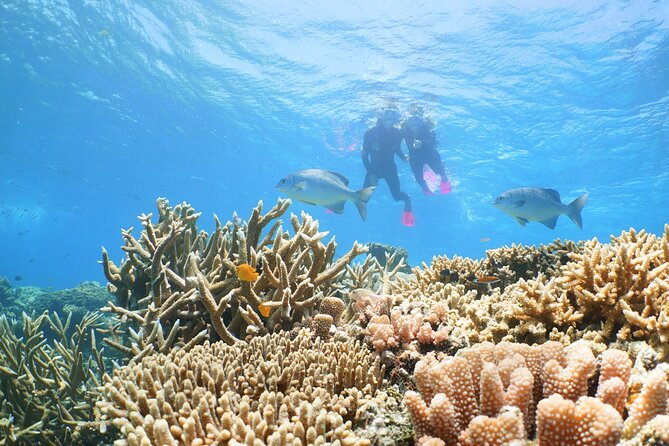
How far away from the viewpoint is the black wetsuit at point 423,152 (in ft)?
47.6

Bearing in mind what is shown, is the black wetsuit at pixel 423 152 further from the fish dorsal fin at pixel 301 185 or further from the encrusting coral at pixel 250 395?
the encrusting coral at pixel 250 395

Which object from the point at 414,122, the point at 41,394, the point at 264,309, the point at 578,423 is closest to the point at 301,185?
the point at 264,309

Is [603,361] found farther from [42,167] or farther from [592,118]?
[42,167]

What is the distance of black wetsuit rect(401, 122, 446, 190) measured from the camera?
14500 millimetres

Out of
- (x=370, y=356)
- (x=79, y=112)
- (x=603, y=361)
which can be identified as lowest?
(x=603, y=361)

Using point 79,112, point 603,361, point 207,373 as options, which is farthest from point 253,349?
point 79,112

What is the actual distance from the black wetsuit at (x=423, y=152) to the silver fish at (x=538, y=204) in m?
8.03

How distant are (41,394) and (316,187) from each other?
14.1 feet

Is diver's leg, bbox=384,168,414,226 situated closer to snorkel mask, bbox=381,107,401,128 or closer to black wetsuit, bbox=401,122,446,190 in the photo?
black wetsuit, bbox=401,122,446,190

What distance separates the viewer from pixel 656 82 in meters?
18.5

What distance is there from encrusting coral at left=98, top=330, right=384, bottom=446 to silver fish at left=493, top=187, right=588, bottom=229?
4.80 metres

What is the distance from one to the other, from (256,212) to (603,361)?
3.15 meters

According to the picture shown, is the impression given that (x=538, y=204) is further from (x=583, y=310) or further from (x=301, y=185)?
(x=301, y=185)

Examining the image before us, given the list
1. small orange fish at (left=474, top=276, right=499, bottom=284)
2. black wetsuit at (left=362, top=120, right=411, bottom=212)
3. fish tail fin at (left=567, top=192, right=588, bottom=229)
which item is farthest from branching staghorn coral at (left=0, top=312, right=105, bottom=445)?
black wetsuit at (left=362, top=120, right=411, bottom=212)
